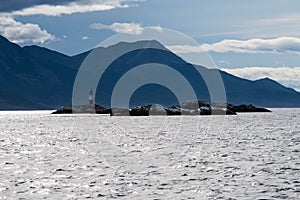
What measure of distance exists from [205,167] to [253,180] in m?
12.2

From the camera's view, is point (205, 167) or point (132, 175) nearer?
point (132, 175)

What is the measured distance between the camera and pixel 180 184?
1905 inches

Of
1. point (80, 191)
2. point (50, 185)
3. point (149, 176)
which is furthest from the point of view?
point (149, 176)

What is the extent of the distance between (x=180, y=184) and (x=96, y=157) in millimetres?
28193

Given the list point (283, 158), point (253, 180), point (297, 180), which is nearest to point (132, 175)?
point (253, 180)

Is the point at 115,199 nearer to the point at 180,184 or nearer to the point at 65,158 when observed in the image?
the point at 180,184

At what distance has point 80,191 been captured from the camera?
44719 mm

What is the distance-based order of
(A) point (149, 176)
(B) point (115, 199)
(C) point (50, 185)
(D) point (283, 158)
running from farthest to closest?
1. (D) point (283, 158)
2. (A) point (149, 176)
3. (C) point (50, 185)
4. (B) point (115, 199)

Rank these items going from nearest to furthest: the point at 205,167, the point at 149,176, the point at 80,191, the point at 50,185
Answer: the point at 80,191 < the point at 50,185 < the point at 149,176 < the point at 205,167

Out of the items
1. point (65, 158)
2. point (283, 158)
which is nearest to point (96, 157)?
point (65, 158)

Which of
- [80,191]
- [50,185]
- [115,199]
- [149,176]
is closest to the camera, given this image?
[115,199]

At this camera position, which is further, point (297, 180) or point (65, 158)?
point (65, 158)

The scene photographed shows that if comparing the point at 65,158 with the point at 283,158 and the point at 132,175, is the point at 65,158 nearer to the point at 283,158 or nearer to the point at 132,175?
the point at 132,175

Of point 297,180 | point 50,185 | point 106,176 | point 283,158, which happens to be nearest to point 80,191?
point 50,185
